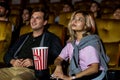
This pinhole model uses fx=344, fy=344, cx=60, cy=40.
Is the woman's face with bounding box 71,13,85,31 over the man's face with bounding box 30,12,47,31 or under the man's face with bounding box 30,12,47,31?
over

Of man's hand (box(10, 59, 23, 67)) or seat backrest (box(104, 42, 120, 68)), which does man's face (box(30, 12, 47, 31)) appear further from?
seat backrest (box(104, 42, 120, 68))

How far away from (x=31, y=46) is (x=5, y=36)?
64cm

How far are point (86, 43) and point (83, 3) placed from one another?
195 inches

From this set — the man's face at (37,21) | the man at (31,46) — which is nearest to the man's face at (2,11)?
the man at (31,46)

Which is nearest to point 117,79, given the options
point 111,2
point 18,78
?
point 18,78

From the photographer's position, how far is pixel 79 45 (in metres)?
2.32

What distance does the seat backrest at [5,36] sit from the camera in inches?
133

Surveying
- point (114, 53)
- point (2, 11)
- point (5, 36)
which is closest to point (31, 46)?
point (5, 36)

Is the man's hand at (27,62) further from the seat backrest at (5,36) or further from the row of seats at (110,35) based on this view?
the seat backrest at (5,36)

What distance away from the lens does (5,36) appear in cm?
341

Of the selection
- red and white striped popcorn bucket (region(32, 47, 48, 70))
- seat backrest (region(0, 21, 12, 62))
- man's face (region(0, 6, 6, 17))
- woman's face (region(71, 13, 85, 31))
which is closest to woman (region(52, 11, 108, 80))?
woman's face (region(71, 13, 85, 31))

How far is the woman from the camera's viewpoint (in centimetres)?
220

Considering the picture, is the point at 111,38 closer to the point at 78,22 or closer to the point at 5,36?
the point at 78,22

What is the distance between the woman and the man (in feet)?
1.08
